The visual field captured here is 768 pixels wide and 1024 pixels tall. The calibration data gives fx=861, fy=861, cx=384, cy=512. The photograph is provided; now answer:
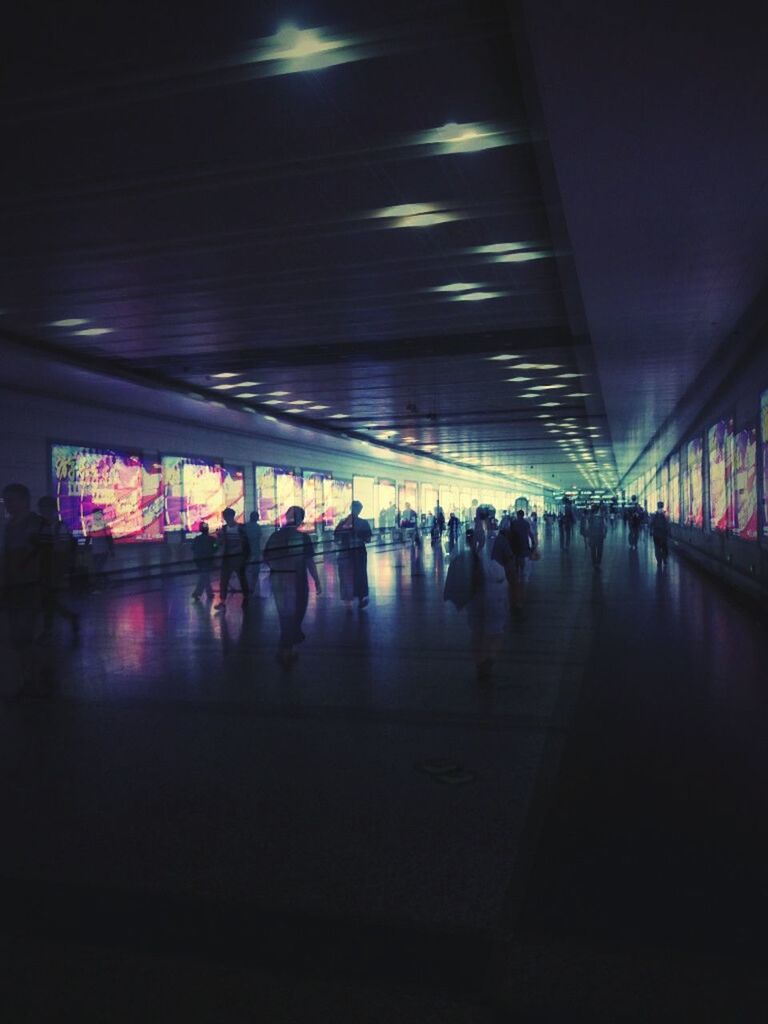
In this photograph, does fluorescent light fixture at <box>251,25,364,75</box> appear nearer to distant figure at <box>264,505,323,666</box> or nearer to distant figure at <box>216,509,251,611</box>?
distant figure at <box>264,505,323,666</box>

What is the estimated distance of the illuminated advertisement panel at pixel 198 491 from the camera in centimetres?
2978

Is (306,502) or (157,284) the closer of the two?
(157,284)

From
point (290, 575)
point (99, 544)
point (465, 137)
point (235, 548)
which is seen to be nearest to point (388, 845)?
point (290, 575)

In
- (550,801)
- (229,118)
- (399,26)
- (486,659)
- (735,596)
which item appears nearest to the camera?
(550,801)

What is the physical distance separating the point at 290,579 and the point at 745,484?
10.4 meters

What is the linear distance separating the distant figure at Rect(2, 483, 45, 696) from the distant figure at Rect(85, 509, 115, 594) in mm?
14747

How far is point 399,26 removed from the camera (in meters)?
6.21

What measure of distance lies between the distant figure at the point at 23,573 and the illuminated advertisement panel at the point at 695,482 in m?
21.7

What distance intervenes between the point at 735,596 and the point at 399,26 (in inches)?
→ 514

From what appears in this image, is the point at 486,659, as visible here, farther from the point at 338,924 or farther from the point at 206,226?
the point at 206,226

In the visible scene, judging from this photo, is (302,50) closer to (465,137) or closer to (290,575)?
(465,137)

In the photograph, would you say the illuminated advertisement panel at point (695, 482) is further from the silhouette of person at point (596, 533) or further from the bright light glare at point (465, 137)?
the bright light glare at point (465, 137)

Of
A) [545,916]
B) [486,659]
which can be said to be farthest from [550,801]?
[486,659]

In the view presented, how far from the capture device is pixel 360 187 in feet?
31.5
